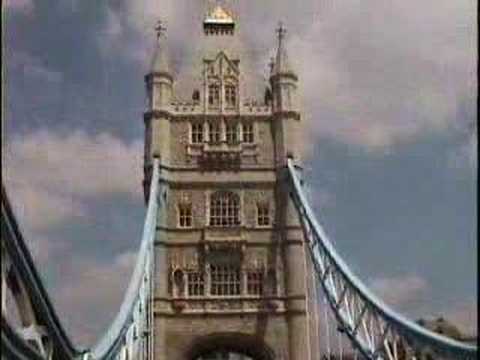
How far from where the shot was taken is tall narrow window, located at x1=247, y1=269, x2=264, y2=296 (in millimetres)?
47156

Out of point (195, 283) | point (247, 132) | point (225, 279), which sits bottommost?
point (195, 283)

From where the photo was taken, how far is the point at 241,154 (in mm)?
50375

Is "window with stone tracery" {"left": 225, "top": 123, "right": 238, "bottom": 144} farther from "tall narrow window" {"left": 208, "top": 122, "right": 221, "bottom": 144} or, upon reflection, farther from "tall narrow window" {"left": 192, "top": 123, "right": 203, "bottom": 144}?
"tall narrow window" {"left": 192, "top": 123, "right": 203, "bottom": 144}

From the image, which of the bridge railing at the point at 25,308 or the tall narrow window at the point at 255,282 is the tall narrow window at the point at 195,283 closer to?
the tall narrow window at the point at 255,282

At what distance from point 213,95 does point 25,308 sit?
114 ft

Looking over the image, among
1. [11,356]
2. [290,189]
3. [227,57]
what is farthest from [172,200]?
[11,356]

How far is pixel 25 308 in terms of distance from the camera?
18.5 metres

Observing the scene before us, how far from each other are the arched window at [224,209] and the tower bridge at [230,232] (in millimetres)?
56

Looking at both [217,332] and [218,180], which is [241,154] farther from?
[217,332]

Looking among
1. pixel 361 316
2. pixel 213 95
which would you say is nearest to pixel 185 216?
pixel 213 95

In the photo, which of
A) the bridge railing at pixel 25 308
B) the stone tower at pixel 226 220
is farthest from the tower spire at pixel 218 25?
the bridge railing at pixel 25 308

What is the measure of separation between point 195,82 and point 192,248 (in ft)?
34.9

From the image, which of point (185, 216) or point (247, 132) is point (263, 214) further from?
point (247, 132)

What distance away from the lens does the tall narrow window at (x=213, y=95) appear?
52.2m
